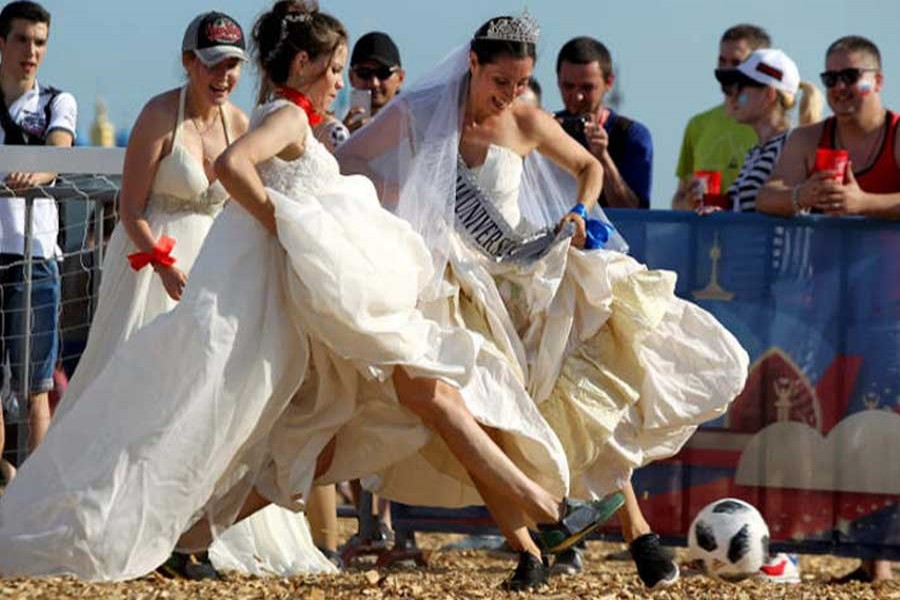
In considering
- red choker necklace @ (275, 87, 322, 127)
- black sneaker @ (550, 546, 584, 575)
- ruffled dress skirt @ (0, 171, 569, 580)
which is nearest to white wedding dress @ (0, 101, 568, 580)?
ruffled dress skirt @ (0, 171, 569, 580)

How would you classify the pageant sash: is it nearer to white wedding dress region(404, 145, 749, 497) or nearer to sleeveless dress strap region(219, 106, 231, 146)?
white wedding dress region(404, 145, 749, 497)

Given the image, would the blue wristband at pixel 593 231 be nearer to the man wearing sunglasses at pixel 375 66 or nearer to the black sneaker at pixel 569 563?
the black sneaker at pixel 569 563

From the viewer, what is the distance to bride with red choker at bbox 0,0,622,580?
7.50 meters

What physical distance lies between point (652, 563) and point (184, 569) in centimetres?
165

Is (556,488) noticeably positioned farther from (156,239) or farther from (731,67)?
(731,67)

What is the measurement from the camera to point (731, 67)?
11.2 m

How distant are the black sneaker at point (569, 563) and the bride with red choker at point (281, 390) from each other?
4.68 feet

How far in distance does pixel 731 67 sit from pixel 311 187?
12.8 feet

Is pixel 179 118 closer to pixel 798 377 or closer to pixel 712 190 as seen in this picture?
pixel 712 190

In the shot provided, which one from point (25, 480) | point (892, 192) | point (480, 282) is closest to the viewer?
point (25, 480)


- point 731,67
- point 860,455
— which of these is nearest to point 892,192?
point 860,455

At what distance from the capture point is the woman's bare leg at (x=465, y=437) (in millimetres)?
7762

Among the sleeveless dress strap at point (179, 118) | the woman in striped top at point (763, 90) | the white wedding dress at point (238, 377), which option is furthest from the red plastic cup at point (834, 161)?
the sleeveless dress strap at point (179, 118)

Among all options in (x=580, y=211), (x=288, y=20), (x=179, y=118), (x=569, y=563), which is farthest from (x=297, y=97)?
(x=569, y=563)
